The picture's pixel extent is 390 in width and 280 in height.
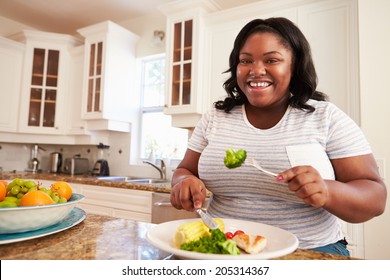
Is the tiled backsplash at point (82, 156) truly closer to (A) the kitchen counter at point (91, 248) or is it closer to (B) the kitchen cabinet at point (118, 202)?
(B) the kitchen cabinet at point (118, 202)

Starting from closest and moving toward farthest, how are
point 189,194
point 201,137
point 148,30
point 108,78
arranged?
point 189,194 → point 201,137 → point 108,78 → point 148,30

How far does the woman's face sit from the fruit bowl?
0.62 m

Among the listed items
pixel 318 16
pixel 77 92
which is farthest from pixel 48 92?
pixel 318 16

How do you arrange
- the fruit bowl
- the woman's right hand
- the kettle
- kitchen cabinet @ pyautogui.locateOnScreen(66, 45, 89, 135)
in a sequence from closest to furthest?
1. the fruit bowl
2. the woman's right hand
3. kitchen cabinet @ pyautogui.locateOnScreen(66, 45, 89, 135)
4. the kettle

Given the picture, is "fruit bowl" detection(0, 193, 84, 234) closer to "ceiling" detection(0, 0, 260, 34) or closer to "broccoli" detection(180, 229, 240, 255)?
"broccoli" detection(180, 229, 240, 255)

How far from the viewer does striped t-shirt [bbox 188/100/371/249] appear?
0.78 meters

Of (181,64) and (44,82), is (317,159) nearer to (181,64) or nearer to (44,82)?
(181,64)

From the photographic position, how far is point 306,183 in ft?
1.91

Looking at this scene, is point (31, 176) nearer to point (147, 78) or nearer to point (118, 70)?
point (118, 70)

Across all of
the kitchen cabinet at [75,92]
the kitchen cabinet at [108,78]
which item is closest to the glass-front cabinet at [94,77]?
the kitchen cabinet at [108,78]

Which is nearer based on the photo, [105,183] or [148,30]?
[105,183]

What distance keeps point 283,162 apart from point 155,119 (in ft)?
7.67

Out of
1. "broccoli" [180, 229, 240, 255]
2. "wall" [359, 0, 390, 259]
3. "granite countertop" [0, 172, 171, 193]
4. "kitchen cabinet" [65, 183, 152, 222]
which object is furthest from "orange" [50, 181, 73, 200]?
"wall" [359, 0, 390, 259]

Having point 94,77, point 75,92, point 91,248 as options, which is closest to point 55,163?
point 75,92
